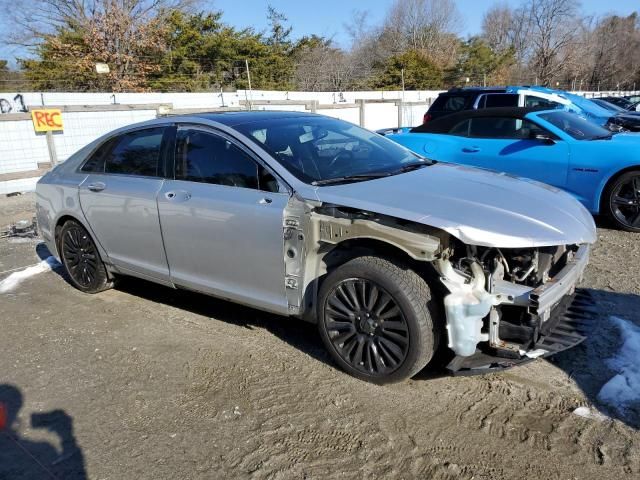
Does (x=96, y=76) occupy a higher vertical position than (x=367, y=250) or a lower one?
higher

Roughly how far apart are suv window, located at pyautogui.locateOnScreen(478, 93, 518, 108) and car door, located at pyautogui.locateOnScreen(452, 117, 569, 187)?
14.9 ft

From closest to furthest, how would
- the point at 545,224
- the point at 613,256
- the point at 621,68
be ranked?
1. the point at 545,224
2. the point at 613,256
3. the point at 621,68

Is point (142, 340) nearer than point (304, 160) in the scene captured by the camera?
No

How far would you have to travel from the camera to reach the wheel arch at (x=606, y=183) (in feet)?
20.4

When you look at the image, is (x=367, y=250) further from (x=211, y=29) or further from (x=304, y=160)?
(x=211, y=29)

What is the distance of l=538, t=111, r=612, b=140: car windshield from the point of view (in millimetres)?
6805

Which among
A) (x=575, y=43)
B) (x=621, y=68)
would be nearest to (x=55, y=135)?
(x=575, y=43)

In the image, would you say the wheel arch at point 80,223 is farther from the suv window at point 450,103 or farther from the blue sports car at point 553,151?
the suv window at point 450,103

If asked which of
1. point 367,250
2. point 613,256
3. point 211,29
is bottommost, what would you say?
point 613,256

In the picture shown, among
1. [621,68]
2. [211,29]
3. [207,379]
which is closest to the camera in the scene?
[207,379]

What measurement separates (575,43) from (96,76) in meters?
50.1

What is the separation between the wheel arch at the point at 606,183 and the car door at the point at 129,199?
198 inches

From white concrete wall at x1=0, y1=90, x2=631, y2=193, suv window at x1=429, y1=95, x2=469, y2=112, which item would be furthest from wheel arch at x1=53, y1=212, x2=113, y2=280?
suv window at x1=429, y1=95, x2=469, y2=112

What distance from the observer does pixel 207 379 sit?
3557 mm
